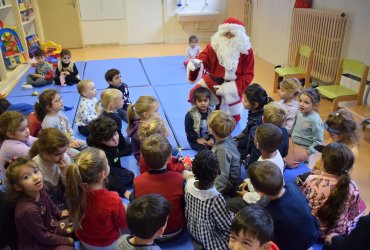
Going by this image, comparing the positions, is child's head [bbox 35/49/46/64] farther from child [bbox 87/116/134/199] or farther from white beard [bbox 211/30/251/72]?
child [bbox 87/116/134/199]

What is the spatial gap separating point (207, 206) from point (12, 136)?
1.61 meters

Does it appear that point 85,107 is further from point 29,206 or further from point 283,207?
point 283,207

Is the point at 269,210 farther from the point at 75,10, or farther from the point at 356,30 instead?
the point at 75,10

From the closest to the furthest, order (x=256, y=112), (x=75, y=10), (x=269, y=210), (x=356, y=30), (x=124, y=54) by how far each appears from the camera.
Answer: (x=269, y=210) < (x=256, y=112) < (x=356, y=30) < (x=124, y=54) < (x=75, y=10)

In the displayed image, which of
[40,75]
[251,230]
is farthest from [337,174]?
[40,75]

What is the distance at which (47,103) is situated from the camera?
9.53 feet

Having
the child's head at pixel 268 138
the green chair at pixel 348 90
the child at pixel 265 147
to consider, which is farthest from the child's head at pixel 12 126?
the green chair at pixel 348 90

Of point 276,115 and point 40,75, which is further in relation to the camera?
point 40,75

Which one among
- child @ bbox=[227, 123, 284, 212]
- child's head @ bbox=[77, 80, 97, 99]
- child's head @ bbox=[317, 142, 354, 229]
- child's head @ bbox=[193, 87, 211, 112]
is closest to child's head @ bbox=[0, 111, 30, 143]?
child's head @ bbox=[77, 80, 97, 99]

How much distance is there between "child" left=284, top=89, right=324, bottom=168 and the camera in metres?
2.89

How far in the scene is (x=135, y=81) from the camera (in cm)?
525

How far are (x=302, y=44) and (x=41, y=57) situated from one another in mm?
4361

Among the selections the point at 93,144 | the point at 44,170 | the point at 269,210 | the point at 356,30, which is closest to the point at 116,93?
the point at 93,144

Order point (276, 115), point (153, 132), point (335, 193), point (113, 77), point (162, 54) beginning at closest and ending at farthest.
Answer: point (335, 193)
point (153, 132)
point (276, 115)
point (113, 77)
point (162, 54)
